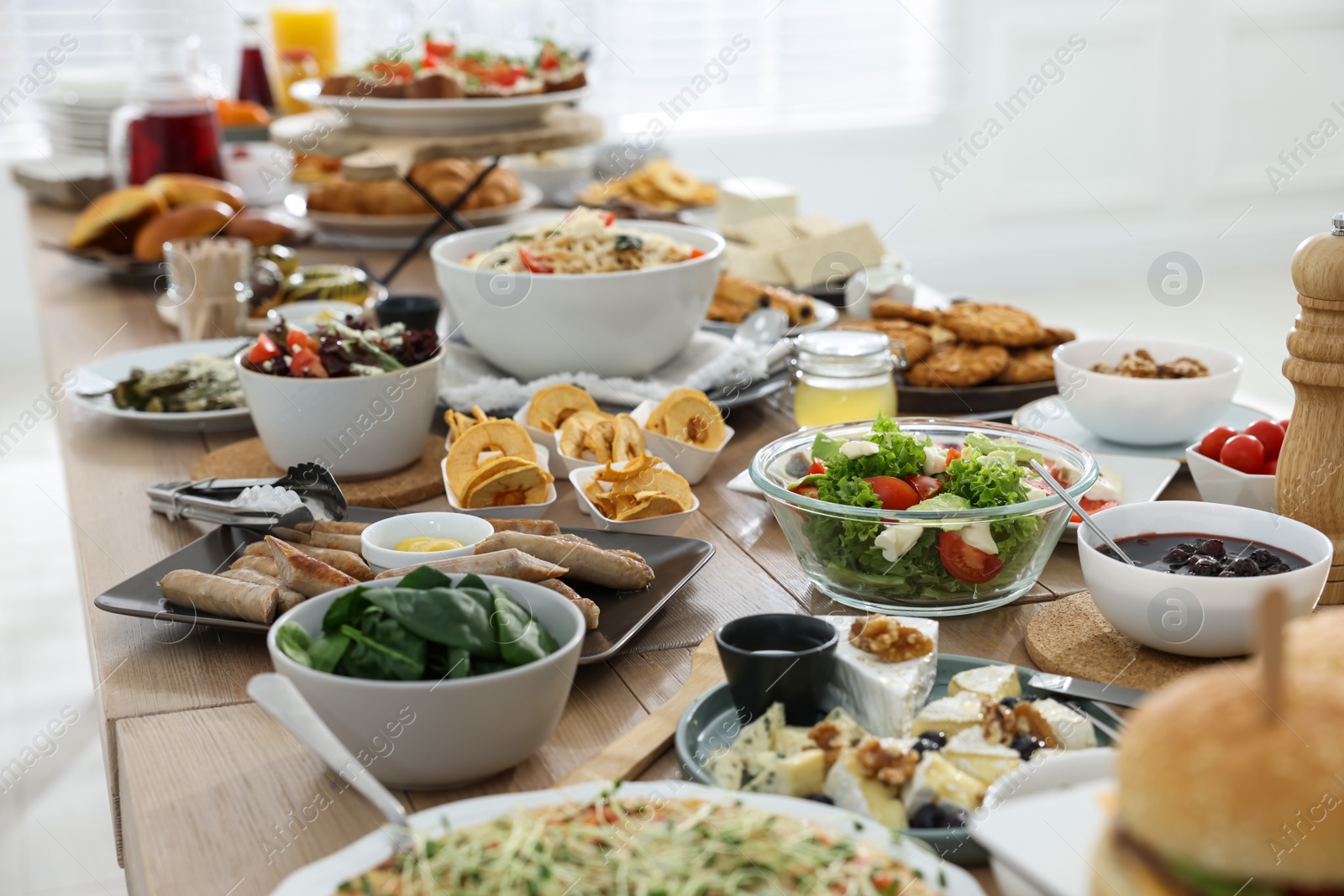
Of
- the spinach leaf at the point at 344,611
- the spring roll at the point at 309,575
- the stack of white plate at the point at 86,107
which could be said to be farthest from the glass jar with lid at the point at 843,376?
the stack of white plate at the point at 86,107

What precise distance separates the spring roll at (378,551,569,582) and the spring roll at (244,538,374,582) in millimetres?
65

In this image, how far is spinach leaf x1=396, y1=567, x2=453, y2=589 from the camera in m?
0.95

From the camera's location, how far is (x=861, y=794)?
825 mm

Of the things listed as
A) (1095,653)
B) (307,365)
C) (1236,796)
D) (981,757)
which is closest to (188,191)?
(307,365)

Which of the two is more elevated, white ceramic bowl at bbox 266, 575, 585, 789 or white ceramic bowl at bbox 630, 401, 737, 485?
white ceramic bowl at bbox 266, 575, 585, 789

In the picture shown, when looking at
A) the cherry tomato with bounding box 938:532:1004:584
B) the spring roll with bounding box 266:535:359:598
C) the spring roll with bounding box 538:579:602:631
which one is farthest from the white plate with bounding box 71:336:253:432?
the cherry tomato with bounding box 938:532:1004:584

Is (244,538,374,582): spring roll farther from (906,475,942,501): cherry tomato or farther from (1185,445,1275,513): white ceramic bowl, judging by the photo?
(1185,445,1275,513): white ceramic bowl

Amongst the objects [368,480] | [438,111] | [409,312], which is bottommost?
[368,480]

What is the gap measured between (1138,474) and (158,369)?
1.40 meters

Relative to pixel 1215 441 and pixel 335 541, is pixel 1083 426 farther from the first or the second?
pixel 335 541

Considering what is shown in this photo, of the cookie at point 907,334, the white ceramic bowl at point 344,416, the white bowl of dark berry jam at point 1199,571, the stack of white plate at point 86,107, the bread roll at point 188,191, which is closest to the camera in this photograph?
the white bowl of dark berry jam at point 1199,571

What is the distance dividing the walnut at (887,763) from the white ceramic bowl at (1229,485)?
0.64 m

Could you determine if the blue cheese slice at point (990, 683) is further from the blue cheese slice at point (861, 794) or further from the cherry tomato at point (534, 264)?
the cherry tomato at point (534, 264)

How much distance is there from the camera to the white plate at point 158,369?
1.76m
